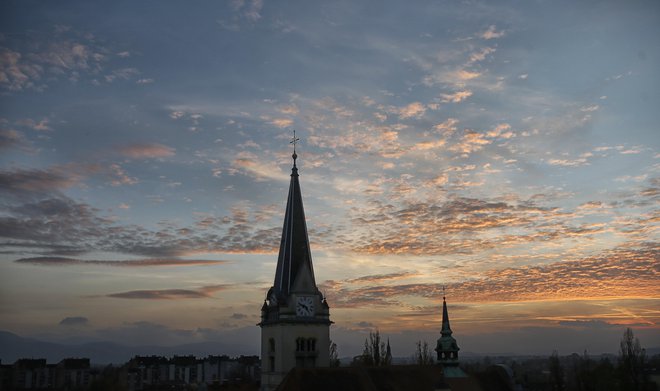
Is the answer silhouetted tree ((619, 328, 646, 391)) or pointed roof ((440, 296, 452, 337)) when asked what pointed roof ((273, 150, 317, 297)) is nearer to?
pointed roof ((440, 296, 452, 337))

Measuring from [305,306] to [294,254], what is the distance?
4.49 metres

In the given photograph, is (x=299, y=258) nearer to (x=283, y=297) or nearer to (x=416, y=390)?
(x=283, y=297)

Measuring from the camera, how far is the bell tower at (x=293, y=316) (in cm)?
5009

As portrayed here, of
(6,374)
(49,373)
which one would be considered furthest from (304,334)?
(49,373)

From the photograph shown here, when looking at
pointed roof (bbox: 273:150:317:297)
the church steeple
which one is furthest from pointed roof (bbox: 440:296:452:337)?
pointed roof (bbox: 273:150:317:297)

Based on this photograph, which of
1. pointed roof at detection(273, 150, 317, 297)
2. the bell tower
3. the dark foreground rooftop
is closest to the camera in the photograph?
the dark foreground rooftop

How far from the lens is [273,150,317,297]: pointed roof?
51.5m

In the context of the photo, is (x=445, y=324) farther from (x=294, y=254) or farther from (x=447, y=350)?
(x=294, y=254)

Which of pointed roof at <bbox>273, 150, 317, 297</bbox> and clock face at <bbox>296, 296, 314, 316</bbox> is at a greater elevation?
pointed roof at <bbox>273, 150, 317, 297</bbox>

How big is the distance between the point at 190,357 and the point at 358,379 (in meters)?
135

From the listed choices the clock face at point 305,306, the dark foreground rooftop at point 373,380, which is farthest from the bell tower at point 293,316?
the dark foreground rooftop at point 373,380

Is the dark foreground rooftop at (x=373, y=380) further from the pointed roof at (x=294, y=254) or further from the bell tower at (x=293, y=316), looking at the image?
the pointed roof at (x=294, y=254)

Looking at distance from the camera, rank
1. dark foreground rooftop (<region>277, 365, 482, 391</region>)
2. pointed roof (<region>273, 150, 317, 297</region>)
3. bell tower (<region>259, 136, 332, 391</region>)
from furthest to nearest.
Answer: pointed roof (<region>273, 150, 317, 297</region>) < bell tower (<region>259, 136, 332, 391</region>) < dark foreground rooftop (<region>277, 365, 482, 391</region>)

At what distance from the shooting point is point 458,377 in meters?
55.7
